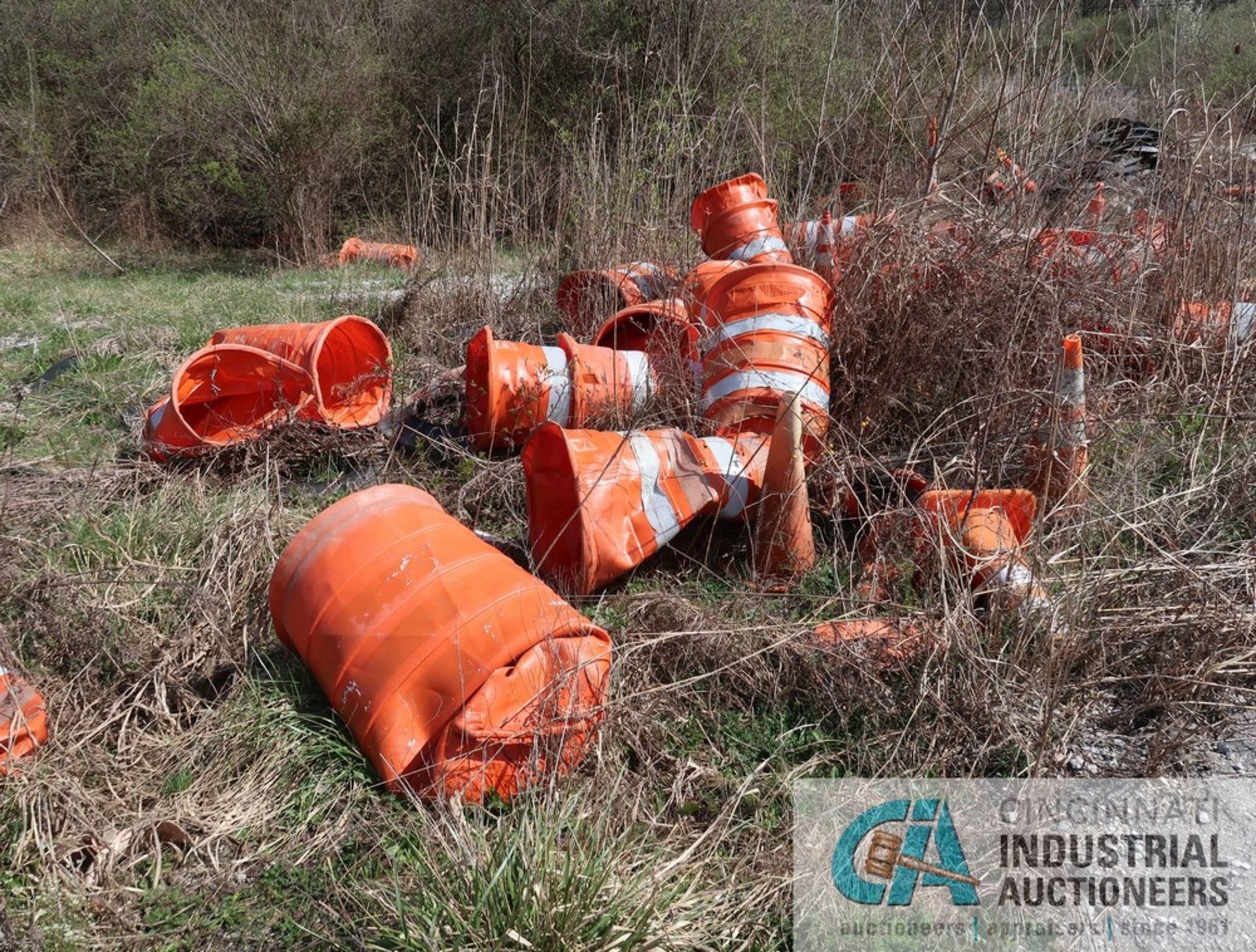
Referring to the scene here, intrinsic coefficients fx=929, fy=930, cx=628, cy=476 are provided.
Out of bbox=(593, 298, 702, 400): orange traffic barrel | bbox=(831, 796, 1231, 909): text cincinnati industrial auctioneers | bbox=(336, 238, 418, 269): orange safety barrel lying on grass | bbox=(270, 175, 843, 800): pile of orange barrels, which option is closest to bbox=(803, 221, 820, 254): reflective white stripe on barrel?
bbox=(270, 175, 843, 800): pile of orange barrels

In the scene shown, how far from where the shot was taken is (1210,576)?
2.47 m

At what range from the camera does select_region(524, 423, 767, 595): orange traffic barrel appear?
279 centimetres

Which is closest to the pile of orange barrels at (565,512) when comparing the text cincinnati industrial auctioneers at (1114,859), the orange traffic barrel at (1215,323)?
the text cincinnati industrial auctioneers at (1114,859)

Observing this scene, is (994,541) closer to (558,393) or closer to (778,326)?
(778,326)

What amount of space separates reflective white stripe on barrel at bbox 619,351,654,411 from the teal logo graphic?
2.02 m

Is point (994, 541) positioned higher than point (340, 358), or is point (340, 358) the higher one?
point (994, 541)

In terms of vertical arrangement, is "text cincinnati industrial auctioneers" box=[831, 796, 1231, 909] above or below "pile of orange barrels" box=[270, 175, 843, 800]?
below

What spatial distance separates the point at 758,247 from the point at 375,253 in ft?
15.5

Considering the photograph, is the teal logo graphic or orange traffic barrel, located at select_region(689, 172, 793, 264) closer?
the teal logo graphic

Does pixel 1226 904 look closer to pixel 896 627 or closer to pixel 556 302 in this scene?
pixel 896 627

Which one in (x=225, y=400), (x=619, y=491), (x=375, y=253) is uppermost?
(x=619, y=491)

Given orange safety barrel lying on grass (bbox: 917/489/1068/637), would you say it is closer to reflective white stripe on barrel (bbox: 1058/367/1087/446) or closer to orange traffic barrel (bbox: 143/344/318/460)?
reflective white stripe on barrel (bbox: 1058/367/1087/446)

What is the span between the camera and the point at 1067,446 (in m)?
2.90

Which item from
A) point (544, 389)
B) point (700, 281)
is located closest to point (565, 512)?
point (544, 389)
